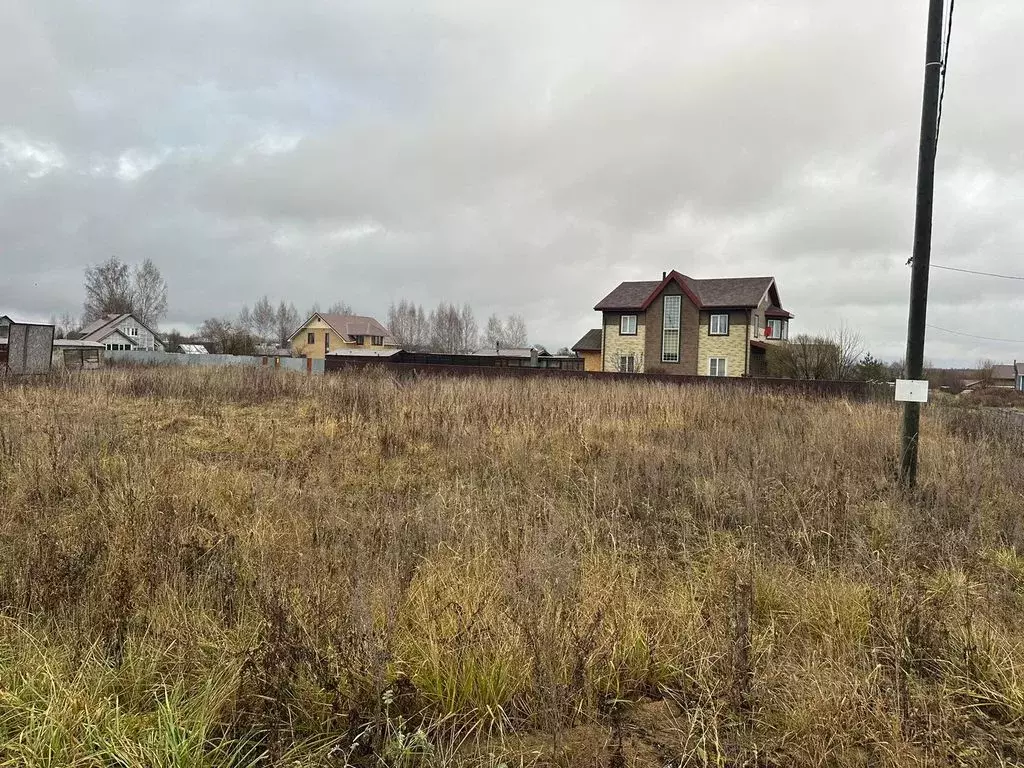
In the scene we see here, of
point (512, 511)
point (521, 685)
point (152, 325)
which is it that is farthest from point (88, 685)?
point (152, 325)

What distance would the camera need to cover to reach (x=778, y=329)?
1443 inches

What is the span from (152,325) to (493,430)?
82614 millimetres

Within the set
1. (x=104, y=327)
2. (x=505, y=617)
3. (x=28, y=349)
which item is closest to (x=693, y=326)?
(x=28, y=349)

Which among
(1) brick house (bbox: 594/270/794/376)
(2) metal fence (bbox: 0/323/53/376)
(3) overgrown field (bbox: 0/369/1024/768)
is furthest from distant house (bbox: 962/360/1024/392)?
(2) metal fence (bbox: 0/323/53/376)

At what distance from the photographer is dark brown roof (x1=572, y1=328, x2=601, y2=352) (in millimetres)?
40912

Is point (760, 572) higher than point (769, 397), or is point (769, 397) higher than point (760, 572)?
point (769, 397)

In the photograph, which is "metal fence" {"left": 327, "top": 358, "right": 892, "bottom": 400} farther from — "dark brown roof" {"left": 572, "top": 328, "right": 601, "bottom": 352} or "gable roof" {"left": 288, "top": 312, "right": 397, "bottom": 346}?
"gable roof" {"left": 288, "top": 312, "right": 397, "bottom": 346}

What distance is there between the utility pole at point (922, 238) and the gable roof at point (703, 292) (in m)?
28.6

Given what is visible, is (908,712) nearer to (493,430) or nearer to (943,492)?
(943,492)

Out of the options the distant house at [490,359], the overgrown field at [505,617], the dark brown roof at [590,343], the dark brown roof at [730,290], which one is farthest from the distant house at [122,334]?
the overgrown field at [505,617]

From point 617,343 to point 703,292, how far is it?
6.44 m

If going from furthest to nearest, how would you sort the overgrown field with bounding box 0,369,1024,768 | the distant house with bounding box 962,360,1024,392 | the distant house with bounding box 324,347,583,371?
the distant house with bounding box 962,360,1024,392, the distant house with bounding box 324,347,583,371, the overgrown field with bounding box 0,369,1024,768

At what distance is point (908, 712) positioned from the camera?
206cm

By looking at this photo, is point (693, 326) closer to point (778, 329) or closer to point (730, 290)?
point (730, 290)
